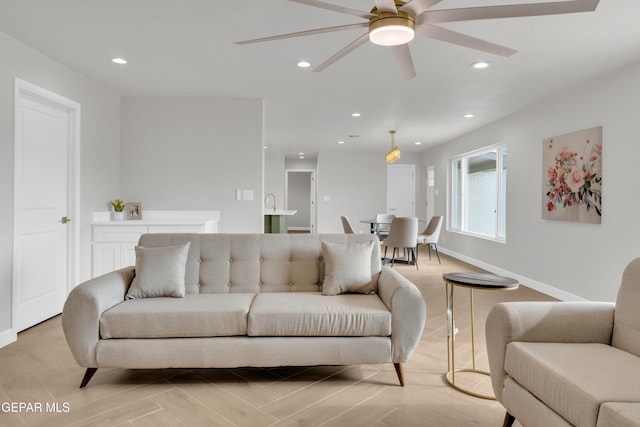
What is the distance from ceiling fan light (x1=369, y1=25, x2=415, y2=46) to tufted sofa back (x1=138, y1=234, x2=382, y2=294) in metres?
1.49

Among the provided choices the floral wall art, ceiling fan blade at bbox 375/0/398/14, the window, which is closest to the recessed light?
the floral wall art

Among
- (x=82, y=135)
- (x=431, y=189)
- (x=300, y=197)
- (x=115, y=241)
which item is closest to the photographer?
(x=82, y=135)

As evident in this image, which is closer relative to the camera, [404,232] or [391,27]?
[391,27]

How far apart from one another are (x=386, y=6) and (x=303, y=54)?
1872mm

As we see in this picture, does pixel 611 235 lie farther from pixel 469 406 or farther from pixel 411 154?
pixel 411 154

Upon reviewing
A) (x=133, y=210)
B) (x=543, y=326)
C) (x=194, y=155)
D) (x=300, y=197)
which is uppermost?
(x=194, y=155)

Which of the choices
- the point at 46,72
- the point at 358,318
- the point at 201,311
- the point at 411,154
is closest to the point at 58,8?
the point at 46,72

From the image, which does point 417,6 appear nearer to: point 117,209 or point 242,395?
point 242,395

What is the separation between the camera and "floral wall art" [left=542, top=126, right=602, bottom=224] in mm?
4105

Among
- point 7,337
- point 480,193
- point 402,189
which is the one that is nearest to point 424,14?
point 7,337

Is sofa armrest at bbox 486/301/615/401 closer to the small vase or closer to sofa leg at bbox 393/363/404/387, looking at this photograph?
sofa leg at bbox 393/363/404/387

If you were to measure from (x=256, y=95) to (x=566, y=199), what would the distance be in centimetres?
377

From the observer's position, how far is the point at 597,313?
1.93 metres

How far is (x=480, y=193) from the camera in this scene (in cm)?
725
